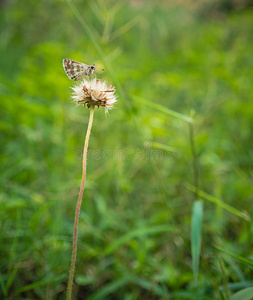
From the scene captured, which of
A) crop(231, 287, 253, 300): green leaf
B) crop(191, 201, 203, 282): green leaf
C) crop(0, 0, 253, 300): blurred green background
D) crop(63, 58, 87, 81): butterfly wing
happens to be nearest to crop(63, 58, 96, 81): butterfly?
crop(63, 58, 87, 81): butterfly wing

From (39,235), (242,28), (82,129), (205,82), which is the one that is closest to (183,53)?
(205,82)

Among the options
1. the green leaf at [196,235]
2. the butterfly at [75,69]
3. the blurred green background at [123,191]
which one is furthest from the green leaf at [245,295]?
the butterfly at [75,69]

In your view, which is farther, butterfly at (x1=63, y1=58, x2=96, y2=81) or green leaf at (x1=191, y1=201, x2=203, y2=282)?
green leaf at (x1=191, y1=201, x2=203, y2=282)

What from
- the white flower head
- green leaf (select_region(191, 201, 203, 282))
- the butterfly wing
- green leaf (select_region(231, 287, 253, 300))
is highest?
the butterfly wing

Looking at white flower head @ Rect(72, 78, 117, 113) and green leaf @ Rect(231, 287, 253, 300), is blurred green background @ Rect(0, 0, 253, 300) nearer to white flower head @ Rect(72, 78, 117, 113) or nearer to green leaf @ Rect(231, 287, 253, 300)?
green leaf @ Rect(231, 287, 253, 300)

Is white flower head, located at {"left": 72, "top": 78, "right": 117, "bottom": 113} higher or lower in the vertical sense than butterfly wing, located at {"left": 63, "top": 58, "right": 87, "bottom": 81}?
lower

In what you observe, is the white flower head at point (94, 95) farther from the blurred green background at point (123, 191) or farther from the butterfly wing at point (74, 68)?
the blurred green background at point (123, 191)

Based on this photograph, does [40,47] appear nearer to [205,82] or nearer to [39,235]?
[39,235]
